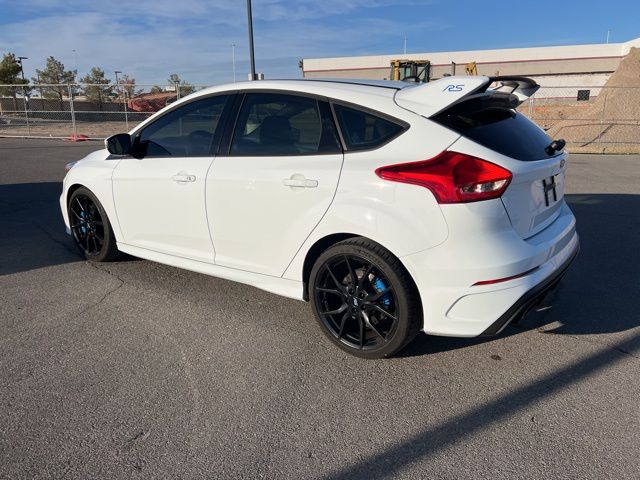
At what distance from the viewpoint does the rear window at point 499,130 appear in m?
2.83

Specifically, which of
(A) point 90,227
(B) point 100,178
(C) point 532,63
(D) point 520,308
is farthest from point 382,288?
(C) point 532,63

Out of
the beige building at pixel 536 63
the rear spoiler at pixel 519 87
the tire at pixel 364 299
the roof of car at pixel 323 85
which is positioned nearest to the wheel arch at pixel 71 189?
the roof of car at pixel 323 85

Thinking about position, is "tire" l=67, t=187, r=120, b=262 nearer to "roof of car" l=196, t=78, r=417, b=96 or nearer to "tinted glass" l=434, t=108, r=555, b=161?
"roof of car" l=196, t=78, r=417, b=96

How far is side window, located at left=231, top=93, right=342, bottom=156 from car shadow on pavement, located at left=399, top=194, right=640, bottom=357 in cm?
149

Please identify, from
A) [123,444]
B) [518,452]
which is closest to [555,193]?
[518,452]

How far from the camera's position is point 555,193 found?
3.22 metres

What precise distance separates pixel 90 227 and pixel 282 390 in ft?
9.75

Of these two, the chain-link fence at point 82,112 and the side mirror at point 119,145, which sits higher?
the chain-link fence at point 82,112

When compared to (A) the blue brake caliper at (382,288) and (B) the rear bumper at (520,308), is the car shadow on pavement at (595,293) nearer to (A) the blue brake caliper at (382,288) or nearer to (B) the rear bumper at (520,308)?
(A) the blue brake caliper at (382,288)

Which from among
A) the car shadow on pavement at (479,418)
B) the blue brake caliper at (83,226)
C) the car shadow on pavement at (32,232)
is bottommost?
the car shadow on pavement at (479,418)

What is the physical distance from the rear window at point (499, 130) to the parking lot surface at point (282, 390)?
50.6 inches

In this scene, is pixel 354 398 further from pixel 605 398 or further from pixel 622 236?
pixel 622 236

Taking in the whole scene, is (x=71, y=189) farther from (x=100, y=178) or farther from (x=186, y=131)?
(x=186, y=131)

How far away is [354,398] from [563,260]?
158 cm
